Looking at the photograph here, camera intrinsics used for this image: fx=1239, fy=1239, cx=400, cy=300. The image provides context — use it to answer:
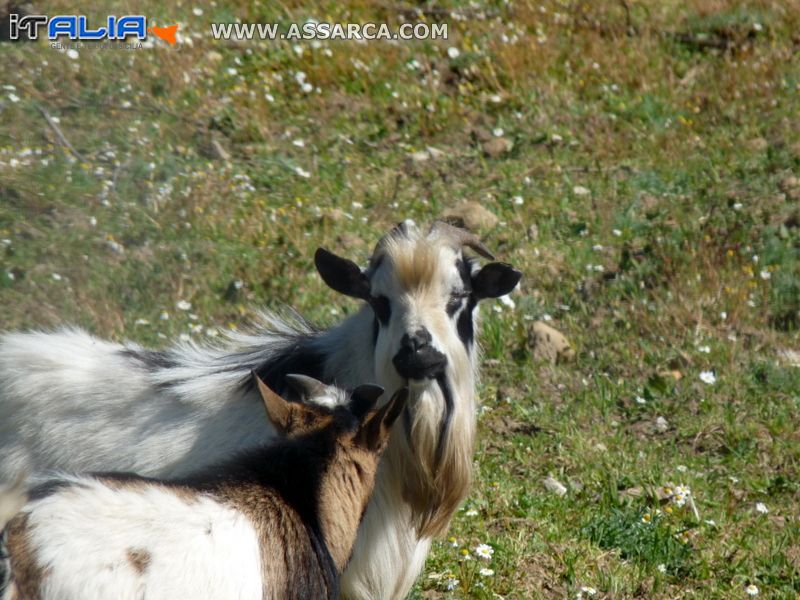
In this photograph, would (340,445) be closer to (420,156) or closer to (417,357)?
(417,357)

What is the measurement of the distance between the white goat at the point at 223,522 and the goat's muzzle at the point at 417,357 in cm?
52

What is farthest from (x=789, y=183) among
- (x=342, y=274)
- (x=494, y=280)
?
(x=342, y=274)

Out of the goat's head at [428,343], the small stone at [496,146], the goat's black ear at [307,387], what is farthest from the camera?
the small stone at [496,146]

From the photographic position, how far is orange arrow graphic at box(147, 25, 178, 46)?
1072cm

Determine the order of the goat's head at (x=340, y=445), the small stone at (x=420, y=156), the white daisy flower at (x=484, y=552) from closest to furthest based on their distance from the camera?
1. the goat's head at (x=340, y=445)
2. the white daisy flower at (x=484, y=552)
3. the small stone at (x=420, y=156)

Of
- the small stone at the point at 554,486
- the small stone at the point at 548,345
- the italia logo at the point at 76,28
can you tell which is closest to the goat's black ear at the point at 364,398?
the small stone at the point at 554,486

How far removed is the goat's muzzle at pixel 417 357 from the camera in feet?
16.2

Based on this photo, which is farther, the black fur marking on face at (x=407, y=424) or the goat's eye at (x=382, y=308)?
the goat's eye at (x=382, y=308)

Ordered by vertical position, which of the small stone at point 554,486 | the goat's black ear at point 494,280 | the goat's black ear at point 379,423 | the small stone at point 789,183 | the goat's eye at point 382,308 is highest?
the small stone at point 789,183

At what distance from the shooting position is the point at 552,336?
789 cm

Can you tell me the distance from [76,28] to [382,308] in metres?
6.43

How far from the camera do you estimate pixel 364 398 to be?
437 centimetres

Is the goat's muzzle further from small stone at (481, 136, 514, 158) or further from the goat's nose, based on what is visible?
small stone at (481, 136, 514, 158)

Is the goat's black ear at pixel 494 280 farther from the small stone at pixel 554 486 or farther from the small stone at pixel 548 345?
the small stone at pixel 548 345
